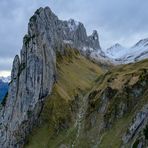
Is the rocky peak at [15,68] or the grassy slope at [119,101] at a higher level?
the rocky peak at [15,68]

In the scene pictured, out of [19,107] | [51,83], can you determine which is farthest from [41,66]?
[19,107]

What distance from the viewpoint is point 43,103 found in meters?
130

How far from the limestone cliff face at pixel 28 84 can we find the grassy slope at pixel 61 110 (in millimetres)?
3207

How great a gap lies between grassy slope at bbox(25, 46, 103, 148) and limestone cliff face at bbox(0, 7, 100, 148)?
3207 millimetres

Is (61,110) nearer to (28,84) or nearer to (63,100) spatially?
(63,100)

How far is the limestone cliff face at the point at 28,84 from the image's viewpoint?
414 feet

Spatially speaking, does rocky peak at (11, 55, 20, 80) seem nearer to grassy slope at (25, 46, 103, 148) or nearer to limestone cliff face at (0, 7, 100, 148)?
limestone cliff face at (0, 7, 100, 148)

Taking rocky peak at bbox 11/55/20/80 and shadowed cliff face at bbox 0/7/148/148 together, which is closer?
shadowed cliff face at bbox 0/7/148/148

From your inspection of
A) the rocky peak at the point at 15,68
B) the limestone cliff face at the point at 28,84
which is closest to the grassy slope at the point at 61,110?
the limestone cliff face at the point at 28,84

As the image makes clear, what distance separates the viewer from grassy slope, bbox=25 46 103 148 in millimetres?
115312

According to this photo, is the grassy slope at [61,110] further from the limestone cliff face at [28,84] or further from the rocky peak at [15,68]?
the rocky peak at [15,68]

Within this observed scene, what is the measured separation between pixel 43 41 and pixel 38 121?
29555 millimetres

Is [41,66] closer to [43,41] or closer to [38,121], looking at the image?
[43,41]

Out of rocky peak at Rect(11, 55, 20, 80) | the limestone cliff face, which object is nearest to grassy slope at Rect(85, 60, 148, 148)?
the limestone cliff face
